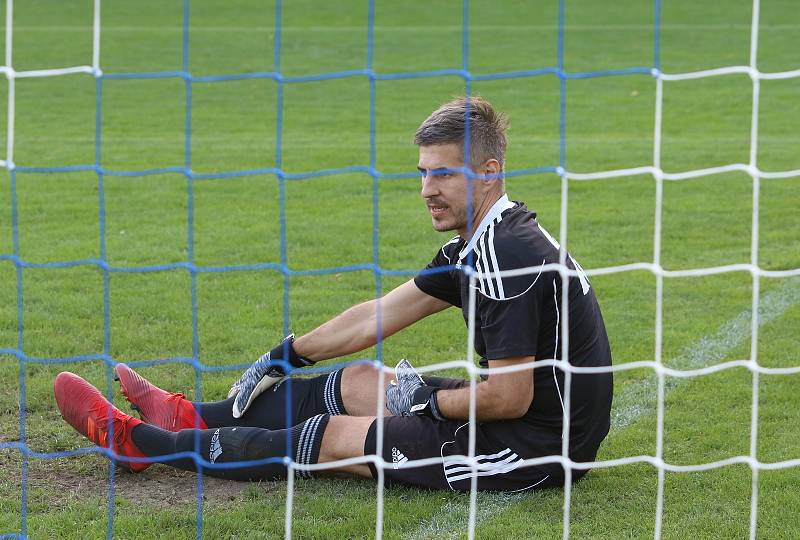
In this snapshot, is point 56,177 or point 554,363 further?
point 56,177

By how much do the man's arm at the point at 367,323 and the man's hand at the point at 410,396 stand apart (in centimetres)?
32

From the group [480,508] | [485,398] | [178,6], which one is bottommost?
[480,508]

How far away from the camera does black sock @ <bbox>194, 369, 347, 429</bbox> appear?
4840 mm

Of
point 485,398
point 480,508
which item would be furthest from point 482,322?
point 480,508

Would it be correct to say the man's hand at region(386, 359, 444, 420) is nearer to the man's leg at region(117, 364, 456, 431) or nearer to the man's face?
the man's leg at region(117, 364, 456, 431)

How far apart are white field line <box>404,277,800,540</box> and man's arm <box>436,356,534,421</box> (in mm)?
318

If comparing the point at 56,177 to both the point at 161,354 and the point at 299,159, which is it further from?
the point at 161,354

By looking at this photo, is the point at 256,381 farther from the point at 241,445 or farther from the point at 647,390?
the point at 647,390

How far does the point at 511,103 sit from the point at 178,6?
1238 cm

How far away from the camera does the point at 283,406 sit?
4.84 meters

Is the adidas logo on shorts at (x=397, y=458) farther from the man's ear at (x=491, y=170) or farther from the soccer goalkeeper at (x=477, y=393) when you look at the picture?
the man's ear at (x=491, y=170)

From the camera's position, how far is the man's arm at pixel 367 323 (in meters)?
4.93

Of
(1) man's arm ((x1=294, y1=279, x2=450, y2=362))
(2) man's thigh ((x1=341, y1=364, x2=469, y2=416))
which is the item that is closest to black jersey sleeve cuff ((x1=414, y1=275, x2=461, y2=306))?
(1) man's arm ((x1=294, y1=279, x2=450, y2=362))

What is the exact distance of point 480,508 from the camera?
427 cm
